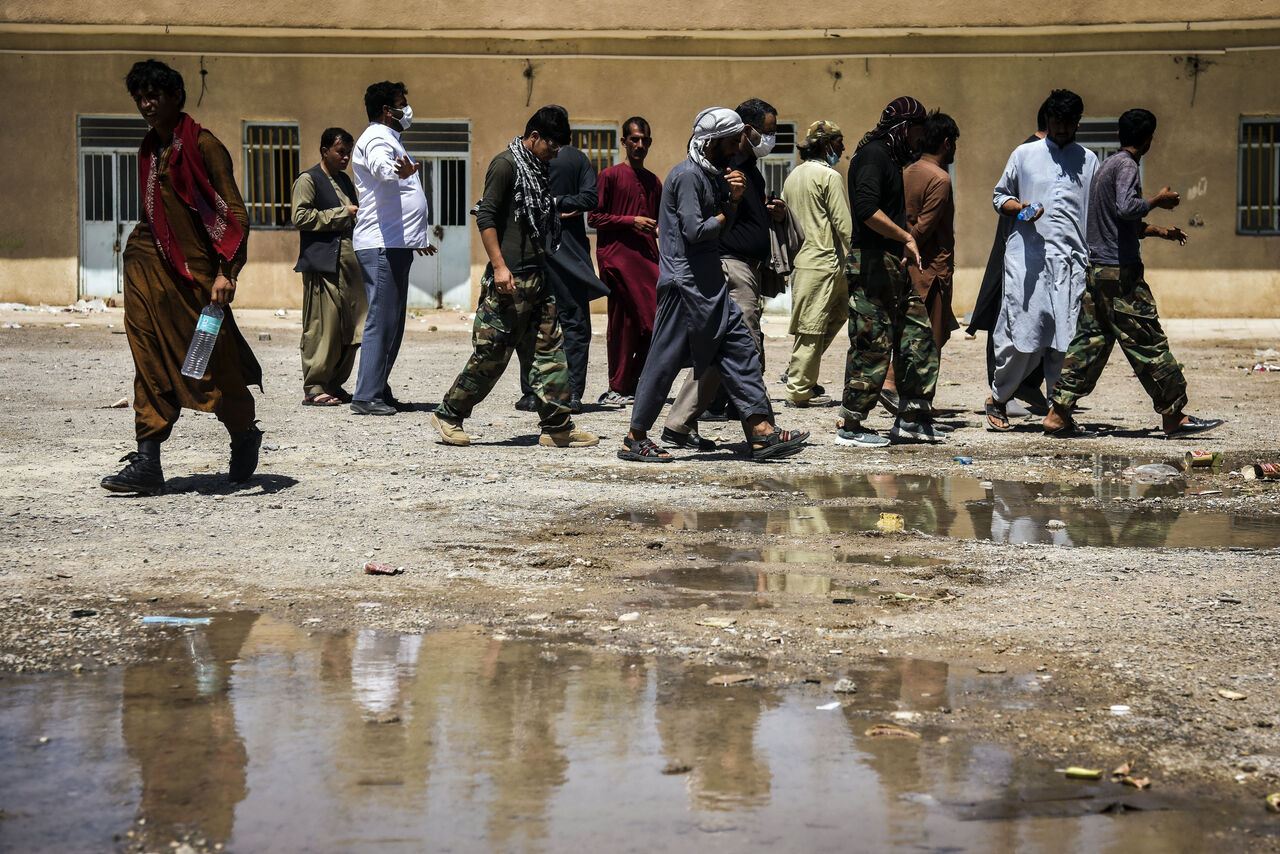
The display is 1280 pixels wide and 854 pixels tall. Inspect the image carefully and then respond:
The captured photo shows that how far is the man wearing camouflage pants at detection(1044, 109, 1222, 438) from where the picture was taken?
836cm

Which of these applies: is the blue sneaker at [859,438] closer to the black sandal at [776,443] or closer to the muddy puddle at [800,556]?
the black sandal at [776,443]

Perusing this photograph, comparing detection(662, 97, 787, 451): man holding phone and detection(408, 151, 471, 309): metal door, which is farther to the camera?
detection(408, 151, 471, 309): metal door

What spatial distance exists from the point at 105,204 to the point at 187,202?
14.5 m

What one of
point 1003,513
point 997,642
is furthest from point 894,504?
point 997,642

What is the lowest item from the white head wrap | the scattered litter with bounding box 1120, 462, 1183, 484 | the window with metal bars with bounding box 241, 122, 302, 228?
the scattered litter with bounding box 1120, 462, 1183, 484

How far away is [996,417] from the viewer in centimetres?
896

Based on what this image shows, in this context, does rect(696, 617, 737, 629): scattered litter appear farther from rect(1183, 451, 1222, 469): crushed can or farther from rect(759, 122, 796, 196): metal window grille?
rect(759, 122, 796, 196): metal window grille

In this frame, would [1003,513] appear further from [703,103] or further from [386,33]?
[386,33]

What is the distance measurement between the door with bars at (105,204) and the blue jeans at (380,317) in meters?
11.4

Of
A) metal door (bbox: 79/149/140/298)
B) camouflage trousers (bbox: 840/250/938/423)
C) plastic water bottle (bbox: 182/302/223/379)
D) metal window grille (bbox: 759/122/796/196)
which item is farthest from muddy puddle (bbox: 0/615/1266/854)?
metal door (bbox: 79/149/140/298)

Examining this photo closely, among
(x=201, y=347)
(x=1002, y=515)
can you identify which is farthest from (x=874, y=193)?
(x=201, y=347)

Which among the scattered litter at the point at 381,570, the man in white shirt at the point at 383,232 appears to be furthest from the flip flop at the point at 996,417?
the scattered litter at the point at 381,570

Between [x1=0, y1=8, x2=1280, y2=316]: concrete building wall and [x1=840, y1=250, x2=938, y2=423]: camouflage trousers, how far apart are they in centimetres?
1102

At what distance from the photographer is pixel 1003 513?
6.36 meters
